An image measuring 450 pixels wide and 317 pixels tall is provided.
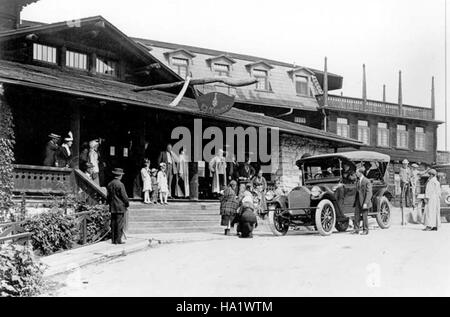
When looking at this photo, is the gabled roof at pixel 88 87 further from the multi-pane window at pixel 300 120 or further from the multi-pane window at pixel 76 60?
the multi-pane window at pixel 300 120

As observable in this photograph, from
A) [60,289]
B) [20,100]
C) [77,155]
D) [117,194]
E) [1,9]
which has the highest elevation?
[1,9]

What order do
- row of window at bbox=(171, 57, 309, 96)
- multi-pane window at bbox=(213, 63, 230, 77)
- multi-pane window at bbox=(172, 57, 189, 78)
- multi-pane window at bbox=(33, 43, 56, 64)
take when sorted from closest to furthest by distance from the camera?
multi-pane window at bbox=(33, 43, 56, 64), multi-pane window at bbox=(172, 57, 189, 78), row of window at bbox=(171, 57, 309, 96), multi-pane window at bbox=(213, 63, 230, 77)

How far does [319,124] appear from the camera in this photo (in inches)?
1403

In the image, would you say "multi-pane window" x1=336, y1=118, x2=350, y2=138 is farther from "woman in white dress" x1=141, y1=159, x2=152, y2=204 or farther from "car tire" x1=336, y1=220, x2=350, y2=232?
"woman in white dress" x1=141, y1=159, x2=152, y2=204

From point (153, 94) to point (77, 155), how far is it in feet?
17.7

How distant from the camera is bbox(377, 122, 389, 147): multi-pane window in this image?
3719cm

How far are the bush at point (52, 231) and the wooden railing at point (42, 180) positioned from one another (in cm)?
222

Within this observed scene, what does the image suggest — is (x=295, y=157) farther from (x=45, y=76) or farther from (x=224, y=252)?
(x=224, y=252)

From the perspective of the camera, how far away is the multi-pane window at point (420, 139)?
127 feet

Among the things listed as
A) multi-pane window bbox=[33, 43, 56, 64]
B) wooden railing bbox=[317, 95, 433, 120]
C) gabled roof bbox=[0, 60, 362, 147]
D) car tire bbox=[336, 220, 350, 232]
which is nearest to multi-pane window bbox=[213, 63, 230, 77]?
wooden railing bbox=[317, 95, 433, 120]

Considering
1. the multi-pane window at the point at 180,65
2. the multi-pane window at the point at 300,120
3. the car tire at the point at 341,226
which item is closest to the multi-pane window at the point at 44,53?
the car tire at the point at 341,226

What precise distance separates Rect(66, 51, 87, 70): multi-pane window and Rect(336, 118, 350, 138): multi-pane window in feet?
67.3

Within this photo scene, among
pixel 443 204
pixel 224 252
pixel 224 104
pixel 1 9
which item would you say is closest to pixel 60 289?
pixel 224 252
